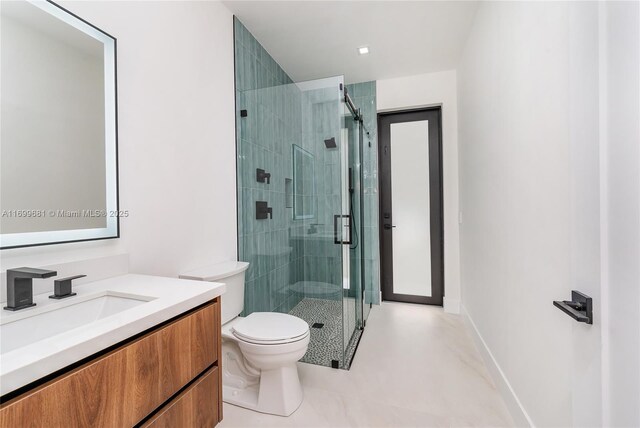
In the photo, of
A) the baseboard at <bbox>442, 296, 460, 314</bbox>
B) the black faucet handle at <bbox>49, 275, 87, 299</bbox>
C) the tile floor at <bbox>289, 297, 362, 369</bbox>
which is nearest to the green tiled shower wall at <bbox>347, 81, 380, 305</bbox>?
the baseboard at <bbox>442, 296, 460, 314</bbox>

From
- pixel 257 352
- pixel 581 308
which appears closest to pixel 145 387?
pixel 257 352

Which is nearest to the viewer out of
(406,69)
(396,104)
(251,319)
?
(251,319)

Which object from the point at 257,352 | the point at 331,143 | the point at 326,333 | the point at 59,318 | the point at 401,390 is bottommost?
the point at 401,390

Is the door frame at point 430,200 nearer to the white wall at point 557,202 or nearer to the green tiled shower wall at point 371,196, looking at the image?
the green tiled shower wall at point 371,196

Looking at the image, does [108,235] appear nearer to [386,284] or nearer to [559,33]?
[559,33]

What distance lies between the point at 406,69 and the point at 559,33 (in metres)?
2.20

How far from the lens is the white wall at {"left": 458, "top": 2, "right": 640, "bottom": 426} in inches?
25.3

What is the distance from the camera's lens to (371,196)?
11.0 feet

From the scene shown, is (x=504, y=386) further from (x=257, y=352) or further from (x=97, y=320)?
(x=97, y=320)

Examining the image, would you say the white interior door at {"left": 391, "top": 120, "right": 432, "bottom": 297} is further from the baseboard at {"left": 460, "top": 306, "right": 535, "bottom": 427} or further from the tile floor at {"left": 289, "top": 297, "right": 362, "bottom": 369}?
the tile floor at {"left": 289, "top": 297, "right": 362, "bottom": 369}

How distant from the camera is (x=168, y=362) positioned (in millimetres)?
859

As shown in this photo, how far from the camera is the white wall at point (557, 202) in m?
0.64

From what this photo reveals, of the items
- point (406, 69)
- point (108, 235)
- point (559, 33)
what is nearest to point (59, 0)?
point (108, 235)

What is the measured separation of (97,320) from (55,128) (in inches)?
30.4
